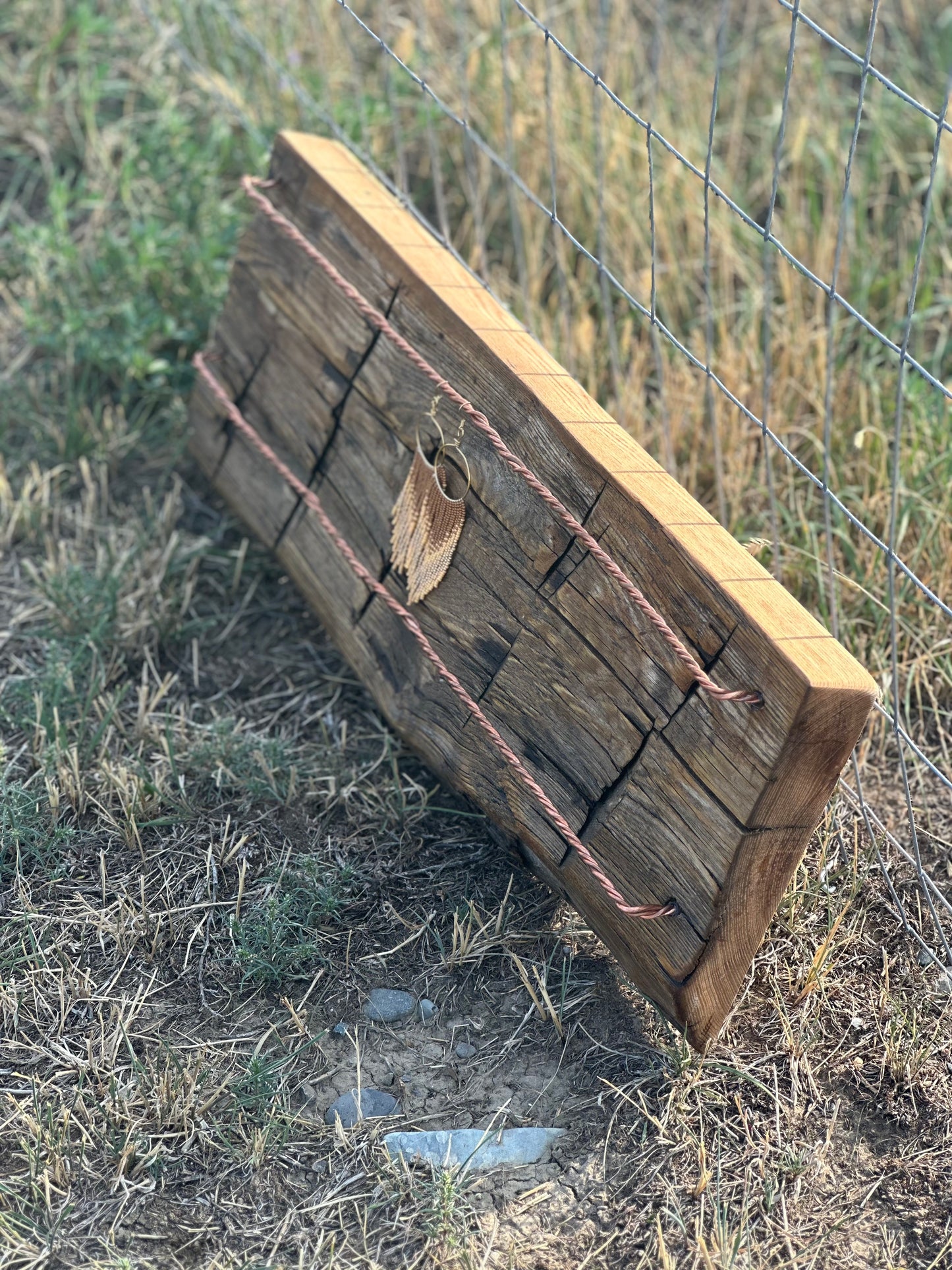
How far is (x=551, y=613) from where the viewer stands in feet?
6.66

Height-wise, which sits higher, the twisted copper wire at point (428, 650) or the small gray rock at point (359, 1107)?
the twisted copper wire at point (428, 650)

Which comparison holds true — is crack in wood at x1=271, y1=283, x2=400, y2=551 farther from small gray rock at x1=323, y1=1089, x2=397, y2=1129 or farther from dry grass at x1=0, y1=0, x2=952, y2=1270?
small gray rock at x1=323, y1=1089, x2=397, y2=1129

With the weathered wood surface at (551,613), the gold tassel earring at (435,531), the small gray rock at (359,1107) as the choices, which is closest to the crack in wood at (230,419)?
the weathered wood surface at (551,613)

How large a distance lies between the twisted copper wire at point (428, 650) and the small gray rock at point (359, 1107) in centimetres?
45

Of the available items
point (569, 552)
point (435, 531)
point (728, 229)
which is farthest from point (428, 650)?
point (728, 229)

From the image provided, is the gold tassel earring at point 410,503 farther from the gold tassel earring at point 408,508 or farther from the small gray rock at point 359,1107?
the small gray rock at point 359,1107

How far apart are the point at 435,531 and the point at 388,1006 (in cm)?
78

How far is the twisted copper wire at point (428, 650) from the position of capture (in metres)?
1.94

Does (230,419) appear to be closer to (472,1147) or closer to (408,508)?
(408,508)

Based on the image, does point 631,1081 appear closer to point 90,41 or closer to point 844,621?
point 844,621

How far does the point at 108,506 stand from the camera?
9.65ft

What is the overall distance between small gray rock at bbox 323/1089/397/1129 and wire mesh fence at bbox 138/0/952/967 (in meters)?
0.90

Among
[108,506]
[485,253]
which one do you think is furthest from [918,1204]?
[485,253]

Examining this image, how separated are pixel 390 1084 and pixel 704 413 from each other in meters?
1.64
